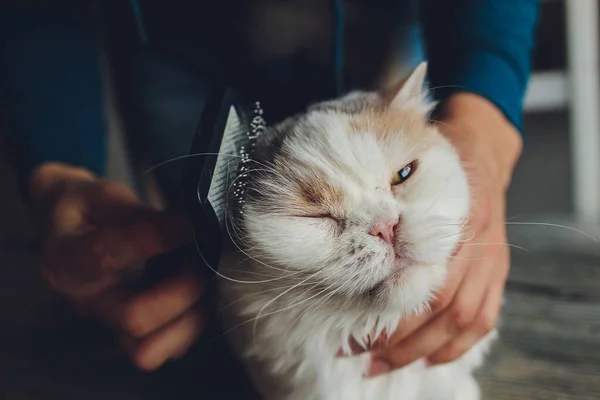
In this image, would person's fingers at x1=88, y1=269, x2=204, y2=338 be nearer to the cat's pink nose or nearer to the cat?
the cat

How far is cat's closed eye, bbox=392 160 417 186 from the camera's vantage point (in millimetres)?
371

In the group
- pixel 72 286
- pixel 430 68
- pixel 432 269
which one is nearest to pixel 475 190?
pixel 432 269

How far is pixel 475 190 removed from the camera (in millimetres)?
439

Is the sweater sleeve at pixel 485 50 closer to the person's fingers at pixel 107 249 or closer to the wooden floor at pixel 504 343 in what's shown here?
the wooden floor at pixel 504 343

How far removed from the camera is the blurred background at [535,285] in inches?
19.7

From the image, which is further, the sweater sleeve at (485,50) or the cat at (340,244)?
the sweater sleeve at (485,50)

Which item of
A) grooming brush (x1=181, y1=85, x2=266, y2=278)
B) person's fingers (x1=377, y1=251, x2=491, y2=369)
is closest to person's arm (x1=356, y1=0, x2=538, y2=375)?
person's fingers (x1=377, y1=251, x2=491, y2=369)

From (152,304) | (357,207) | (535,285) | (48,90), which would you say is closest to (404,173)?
(357,207)

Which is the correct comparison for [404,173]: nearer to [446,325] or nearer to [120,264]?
[446,325]

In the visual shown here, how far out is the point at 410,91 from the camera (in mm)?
430

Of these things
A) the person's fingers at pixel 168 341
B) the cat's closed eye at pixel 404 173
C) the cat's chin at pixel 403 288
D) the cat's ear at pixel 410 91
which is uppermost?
the cat's ear at pixel 410 91

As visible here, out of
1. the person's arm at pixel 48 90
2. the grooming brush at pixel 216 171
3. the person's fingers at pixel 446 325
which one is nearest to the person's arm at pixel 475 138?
the person's fingers at pixel 446 325

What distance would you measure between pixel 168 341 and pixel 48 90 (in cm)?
37

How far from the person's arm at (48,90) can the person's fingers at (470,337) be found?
1.50 feet
